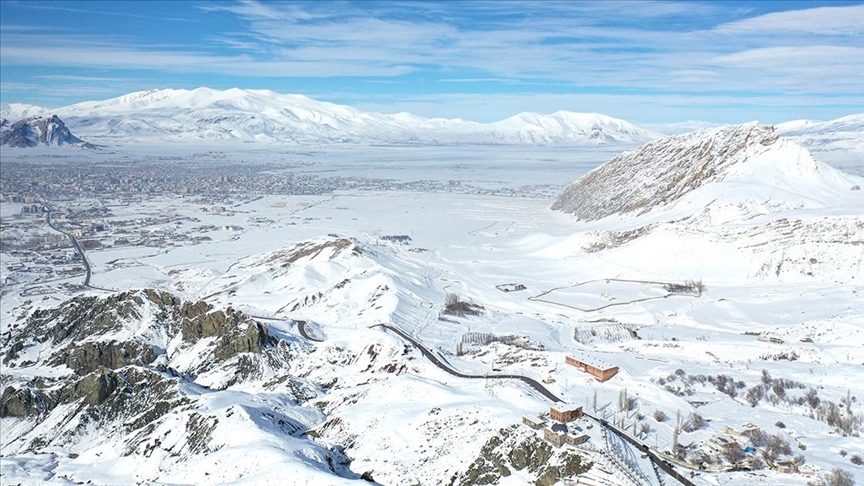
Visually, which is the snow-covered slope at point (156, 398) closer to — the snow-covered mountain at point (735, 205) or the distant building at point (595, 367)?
the distant building at point (595, 367)

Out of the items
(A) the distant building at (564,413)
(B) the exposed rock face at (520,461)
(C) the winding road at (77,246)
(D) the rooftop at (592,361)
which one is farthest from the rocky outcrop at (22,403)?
(C) the winding road at (77,246)

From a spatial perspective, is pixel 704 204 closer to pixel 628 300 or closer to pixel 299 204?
pixel 628 300

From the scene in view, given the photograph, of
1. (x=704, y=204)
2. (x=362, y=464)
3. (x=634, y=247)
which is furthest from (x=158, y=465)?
(x=704, y=204)

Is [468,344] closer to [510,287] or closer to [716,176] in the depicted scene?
[510,287]

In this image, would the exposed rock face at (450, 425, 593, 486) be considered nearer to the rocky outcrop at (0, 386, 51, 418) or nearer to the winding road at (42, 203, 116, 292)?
the rocky outcrop at (0, 386, 51, 418)

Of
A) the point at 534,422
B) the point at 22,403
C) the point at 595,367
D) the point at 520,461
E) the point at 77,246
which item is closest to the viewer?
the point at 520,461

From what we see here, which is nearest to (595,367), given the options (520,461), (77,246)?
(520,461)
